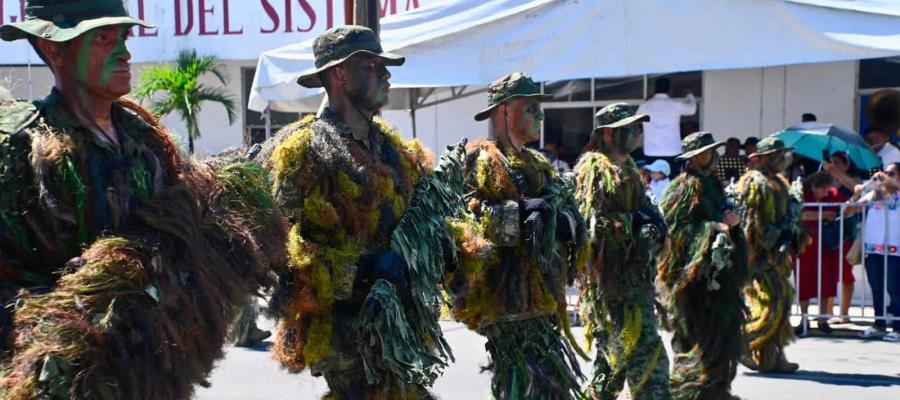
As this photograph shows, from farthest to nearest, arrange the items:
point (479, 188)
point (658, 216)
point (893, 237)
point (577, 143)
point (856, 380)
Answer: point (577, 143) → point (893, 237) → point (856, 380) → point (658, 216) → point (479, 188)

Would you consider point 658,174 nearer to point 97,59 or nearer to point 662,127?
point 662,127

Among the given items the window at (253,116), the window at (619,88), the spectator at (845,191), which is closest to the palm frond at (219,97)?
the window at (253,116)

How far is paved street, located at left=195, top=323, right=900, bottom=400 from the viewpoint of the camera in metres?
7.65

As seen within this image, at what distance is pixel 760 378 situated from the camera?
823 cm

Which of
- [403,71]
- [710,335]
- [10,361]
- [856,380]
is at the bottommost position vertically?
[856,380]

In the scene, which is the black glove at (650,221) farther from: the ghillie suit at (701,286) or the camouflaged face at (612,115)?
the camouflaged face at (612,115)

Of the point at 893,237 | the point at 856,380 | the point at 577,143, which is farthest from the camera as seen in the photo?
the point at 577,143

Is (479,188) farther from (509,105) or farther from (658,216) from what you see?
(658,216)

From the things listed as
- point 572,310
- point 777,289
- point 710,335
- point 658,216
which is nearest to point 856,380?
point 777,289

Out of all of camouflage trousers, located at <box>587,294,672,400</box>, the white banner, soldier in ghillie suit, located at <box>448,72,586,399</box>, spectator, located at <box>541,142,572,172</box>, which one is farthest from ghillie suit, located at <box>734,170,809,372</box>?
the white banner

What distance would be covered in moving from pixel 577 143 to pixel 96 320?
11674mm

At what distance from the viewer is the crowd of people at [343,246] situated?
290 centimetres

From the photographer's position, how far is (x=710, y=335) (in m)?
6.86

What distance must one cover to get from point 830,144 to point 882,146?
3.77 ft
